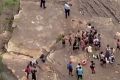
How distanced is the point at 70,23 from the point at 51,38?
1990 mm

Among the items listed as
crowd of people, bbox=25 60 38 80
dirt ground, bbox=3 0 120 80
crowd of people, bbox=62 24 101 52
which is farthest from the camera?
crowd of people, bbox=62 24 101 52

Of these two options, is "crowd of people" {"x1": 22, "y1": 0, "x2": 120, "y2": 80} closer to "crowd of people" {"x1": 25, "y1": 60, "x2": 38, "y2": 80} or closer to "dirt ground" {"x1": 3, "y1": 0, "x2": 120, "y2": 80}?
"crowd of people" {"x1": 25, "y1": 60, "x2": 38, "y2": 80}

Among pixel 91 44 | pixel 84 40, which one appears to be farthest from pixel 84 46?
pixel 91 44

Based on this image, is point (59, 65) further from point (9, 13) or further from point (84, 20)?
point (9, 13)

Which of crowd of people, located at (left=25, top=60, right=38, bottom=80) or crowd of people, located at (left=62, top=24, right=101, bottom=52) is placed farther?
crowd of people, located at (left=62, top=24, right=101, bottom=52)

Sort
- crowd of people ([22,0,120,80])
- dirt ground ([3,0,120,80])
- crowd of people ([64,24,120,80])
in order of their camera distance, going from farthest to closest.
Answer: crowd of people ([64,24,120,80]) → dirt ground ([3,0,120,80]) → crowd of people ([22,0,120,80])

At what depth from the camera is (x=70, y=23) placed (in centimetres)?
3150

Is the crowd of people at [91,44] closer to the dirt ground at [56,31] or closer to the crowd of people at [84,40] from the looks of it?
the crowd of people at [84,40]

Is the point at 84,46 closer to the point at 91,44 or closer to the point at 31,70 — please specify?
the point at 91,44

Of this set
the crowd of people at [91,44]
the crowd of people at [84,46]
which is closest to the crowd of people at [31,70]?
the crowd of people at [84,46]

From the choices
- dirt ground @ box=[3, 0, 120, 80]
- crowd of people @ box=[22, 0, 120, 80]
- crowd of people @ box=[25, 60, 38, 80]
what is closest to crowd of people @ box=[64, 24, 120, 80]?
crowd of people @ box=[22, 0, 120, 80]

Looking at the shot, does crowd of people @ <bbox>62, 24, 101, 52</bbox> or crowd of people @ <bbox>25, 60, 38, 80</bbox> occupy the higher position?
crowd of people @ <bbox>62, 24, 101, 52</bbox>

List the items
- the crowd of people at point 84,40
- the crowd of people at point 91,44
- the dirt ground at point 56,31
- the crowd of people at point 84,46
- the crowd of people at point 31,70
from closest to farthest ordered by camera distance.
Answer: the crowd of people at point 31,70
the crowd of people at point 84,46
the dirt ground at point 56,31
the crowd of people at point 91,44
the crowd of people at point 84,40

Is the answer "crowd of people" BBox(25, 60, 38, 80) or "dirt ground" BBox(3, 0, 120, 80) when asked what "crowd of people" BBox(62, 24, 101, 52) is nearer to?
"dirt ground" BBox(3, 0, 120, 80)
